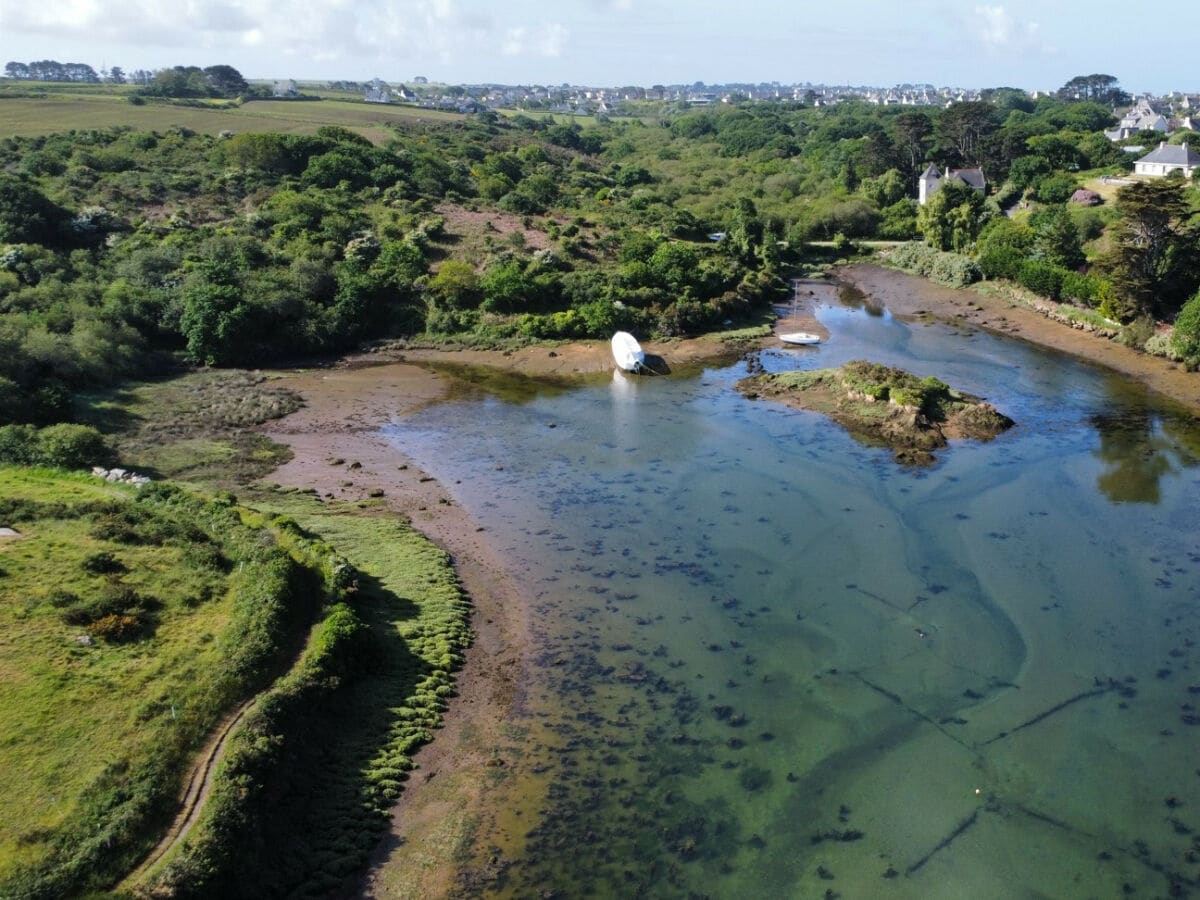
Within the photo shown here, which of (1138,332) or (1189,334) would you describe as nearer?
(1189,334)

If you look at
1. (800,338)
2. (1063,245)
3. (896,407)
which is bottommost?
(800,338)

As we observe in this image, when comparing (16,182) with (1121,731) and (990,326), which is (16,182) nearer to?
(990,326)

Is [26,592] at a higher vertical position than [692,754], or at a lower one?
higher

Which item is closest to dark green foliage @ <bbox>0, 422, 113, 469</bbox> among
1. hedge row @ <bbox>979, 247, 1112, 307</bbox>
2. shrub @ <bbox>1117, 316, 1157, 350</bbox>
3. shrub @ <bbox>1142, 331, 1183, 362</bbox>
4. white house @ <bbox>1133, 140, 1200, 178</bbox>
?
shrub @ <bbox>1142, 331, 1183, 362</bbox>

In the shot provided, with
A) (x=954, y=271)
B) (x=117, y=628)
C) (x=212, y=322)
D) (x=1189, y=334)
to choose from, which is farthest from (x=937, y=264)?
(x=117, y=628)

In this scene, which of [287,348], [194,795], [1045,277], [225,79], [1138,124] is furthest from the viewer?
[225,79]

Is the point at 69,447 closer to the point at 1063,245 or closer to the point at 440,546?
the point at 440,546

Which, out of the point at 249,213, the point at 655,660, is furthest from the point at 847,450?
the point at 249,213
